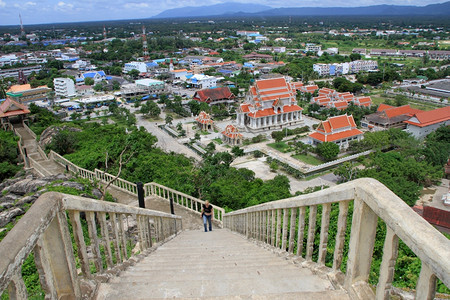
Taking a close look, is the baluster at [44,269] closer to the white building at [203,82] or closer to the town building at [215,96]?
the town building at [215,96]

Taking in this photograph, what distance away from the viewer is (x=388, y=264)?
228cm

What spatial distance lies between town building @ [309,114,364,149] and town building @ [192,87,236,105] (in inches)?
688

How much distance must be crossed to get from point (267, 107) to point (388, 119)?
1192 centimetres

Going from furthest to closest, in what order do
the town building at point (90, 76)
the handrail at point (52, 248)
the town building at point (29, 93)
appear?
the town building at point (90, 76), the town building at point (29, 93), the handrail at point (52, 248)

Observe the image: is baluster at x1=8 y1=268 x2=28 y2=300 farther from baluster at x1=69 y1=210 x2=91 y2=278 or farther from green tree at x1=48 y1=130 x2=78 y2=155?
green tree at x1=48 y1=130 x2=78 y2=155

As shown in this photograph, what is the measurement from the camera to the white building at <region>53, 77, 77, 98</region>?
5034 cm

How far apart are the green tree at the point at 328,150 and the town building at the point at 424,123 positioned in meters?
10.3

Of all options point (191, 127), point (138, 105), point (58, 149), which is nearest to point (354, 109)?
point (191, 127)

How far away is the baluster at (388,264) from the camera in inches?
88.1

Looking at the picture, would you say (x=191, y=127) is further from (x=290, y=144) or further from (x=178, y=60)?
(x=178, y=60)

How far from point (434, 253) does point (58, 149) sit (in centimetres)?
2016

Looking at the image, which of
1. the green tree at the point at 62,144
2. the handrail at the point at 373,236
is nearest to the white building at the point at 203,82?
the green tree at the point at 62,144

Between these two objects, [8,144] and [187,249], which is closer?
[187,249]

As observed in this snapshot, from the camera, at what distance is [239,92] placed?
49.9 metres
